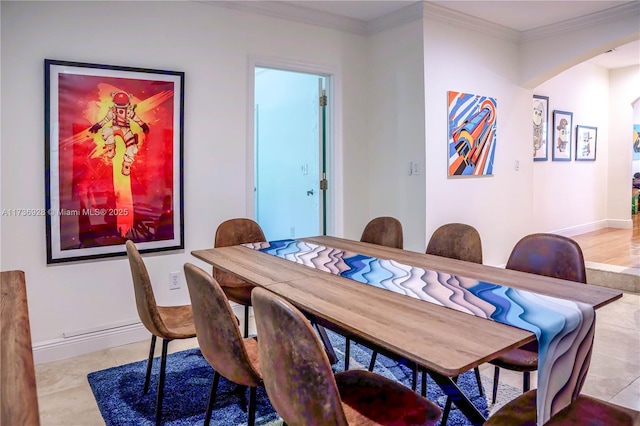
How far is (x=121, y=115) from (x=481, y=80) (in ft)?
10.4

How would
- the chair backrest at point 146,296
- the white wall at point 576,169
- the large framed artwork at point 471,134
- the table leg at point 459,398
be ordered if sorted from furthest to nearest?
the white wall at point 576,169 → the large framed artwork at point 471,134 → the chair backrest at point 146,296 → the table leg at point 459,398

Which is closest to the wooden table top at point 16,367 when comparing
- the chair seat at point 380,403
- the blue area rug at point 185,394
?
the chair seat at point 380,403

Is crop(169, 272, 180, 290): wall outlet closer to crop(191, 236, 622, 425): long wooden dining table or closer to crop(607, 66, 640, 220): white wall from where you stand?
crop(191, 236, 622, 425): long wooden dining table

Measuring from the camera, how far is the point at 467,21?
3.99 metres

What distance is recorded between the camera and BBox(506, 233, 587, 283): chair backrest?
6.61ft

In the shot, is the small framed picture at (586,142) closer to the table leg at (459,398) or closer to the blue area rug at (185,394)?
the blue area rug at (185,394)

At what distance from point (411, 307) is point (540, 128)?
205 inches

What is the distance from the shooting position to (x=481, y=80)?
4234 mm

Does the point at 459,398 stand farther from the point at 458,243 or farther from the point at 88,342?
the point at 88,342

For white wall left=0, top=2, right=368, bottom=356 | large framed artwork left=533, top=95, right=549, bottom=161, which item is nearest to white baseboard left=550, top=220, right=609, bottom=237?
large framed artwork left=533, top=95, right=549, bottom=161

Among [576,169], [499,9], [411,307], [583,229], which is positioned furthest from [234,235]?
[583,229]

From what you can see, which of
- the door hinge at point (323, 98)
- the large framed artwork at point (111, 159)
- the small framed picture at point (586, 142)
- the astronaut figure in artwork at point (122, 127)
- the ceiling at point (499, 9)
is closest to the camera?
the large framed artwork at point (111, 159)

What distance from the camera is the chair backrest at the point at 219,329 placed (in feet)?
4.82

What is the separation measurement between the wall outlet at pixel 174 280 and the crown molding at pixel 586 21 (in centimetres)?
401
